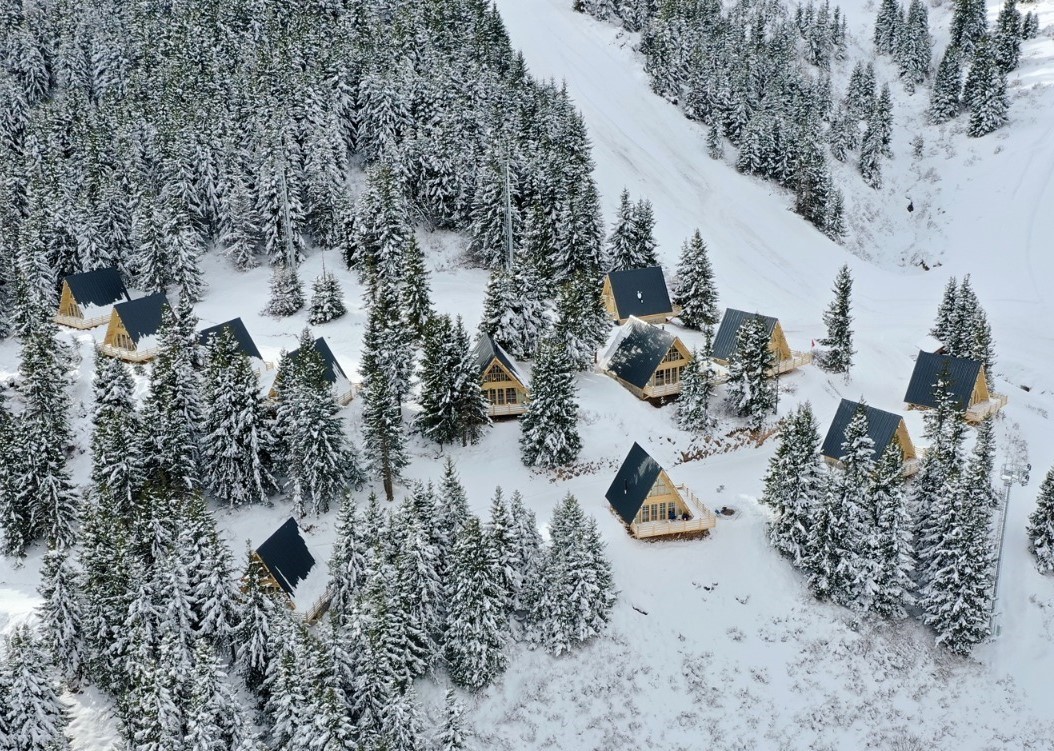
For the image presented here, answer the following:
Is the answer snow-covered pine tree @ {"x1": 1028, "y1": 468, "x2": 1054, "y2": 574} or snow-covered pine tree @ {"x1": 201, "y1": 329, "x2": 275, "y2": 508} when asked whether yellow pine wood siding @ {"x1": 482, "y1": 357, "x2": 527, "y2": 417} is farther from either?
snow-covered pine tree @ {"x1": 1028, "y1": 468, "x2": 1054, "y2": 574}

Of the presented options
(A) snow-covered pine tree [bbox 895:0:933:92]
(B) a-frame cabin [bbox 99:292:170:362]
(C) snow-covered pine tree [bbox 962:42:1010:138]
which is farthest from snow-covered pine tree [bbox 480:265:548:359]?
(A) snow-covered pine tree [bbox 895:0:933:92]

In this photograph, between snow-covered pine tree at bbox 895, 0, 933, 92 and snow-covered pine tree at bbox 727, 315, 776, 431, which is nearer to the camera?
snow-covered pine tree at bbox 727, 315, 776, 431

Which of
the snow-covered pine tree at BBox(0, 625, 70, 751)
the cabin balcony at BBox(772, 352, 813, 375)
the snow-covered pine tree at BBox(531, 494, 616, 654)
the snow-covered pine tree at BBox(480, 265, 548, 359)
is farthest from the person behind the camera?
the cabin balcony at BBox(772, 352, 813, 375)

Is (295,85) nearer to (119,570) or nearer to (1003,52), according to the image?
(119,570)

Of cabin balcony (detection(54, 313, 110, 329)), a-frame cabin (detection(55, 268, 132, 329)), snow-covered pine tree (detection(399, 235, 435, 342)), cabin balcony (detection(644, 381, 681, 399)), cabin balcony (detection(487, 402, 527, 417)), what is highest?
snow-covered pine tree (detection(399, 235, 435, 342))

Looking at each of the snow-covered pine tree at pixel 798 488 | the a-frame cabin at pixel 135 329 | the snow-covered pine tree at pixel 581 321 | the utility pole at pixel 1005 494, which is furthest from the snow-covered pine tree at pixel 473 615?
the a-frame cabin at pixel 135 329

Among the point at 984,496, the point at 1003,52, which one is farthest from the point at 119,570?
the point at 1003,52
